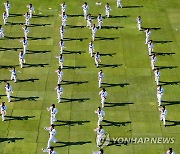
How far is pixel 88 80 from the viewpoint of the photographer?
3553 centimetres

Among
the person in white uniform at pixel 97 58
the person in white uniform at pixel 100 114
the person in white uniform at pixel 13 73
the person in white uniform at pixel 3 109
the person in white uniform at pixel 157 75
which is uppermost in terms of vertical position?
the person in white uniform at pixel 97 58

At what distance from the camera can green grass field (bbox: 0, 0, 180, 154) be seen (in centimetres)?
2902

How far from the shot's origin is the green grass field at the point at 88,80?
1142 inches

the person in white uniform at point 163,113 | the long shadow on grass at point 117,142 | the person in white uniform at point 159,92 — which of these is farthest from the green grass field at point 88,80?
the person in white uniform at point 159,92

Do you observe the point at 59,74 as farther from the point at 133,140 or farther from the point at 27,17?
the point at 27,17

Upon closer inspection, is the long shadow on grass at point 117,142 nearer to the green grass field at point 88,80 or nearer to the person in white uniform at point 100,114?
the green grass field at point 88,80

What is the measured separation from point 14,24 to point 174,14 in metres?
20.0

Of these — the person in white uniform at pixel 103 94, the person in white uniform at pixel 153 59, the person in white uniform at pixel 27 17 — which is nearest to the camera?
the person in white uniform at pixel 103 94

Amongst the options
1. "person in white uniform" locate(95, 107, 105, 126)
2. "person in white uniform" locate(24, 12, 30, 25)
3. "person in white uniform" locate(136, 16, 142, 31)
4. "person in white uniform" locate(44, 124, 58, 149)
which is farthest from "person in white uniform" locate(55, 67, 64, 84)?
"person in white uniform" locate(136, 16, 142, 31)

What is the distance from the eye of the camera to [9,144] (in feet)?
92.4

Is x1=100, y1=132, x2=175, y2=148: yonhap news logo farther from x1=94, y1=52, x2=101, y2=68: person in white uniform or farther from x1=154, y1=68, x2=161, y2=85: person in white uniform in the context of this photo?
x1=94, y1=52, x2=101, y2=68: person in white uniform

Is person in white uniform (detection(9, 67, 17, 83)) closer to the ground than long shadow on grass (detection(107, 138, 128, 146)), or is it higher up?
higher up

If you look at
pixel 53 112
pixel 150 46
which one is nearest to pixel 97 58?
pixel 150 46

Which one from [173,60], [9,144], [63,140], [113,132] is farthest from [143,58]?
[9,144]
